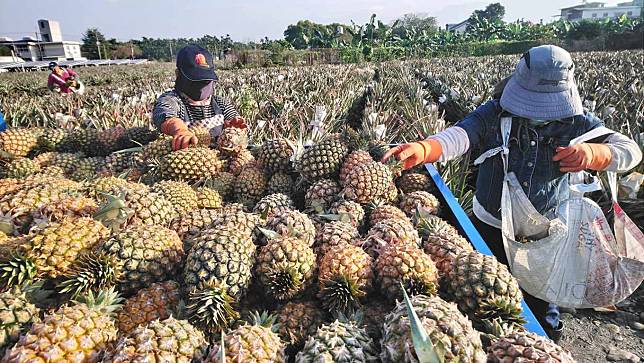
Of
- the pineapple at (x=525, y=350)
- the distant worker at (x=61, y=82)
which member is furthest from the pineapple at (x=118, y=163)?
the distant worker at (x=61, y=82)

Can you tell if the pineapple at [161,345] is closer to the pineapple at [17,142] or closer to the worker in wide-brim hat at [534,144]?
the worker in wide-brim hat at [534,144]

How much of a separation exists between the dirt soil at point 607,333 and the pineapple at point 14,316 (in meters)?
4.03

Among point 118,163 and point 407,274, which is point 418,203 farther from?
point 118,163

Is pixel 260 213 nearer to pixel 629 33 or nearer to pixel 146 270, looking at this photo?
pixel 146 270

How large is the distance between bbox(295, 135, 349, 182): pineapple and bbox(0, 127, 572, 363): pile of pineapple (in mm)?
189

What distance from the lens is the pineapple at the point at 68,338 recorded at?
1190mm

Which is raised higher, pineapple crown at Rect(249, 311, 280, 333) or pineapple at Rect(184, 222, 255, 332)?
pineapple at Rect(184, 222, 255, 332)

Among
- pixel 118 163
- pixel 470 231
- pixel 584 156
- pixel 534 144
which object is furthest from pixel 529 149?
pixel 118 163

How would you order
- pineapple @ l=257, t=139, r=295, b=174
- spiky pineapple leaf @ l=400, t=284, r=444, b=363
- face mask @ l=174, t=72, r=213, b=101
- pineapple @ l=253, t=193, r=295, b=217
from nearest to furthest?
1. spiky pineapple leaf @ l=400, t=284, r=444, b=363
2. pineapple @ l=253, t=193, r=295, b=217
3. pineapple @ l=257, t=139, r=295, b=174
4. face mask @ l=174, t=72, r=213, b=101

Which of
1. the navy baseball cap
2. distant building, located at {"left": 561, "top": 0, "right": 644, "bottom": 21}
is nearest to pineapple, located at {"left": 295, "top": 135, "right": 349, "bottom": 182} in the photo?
the navy baseball cap

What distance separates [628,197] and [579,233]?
1939 mm

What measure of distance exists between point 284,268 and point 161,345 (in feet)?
1.91

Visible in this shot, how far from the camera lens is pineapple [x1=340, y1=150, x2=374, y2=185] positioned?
8.86 ft

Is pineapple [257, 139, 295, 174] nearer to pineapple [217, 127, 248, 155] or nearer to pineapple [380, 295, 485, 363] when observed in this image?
pineapple [217, 127, 248, 155]
